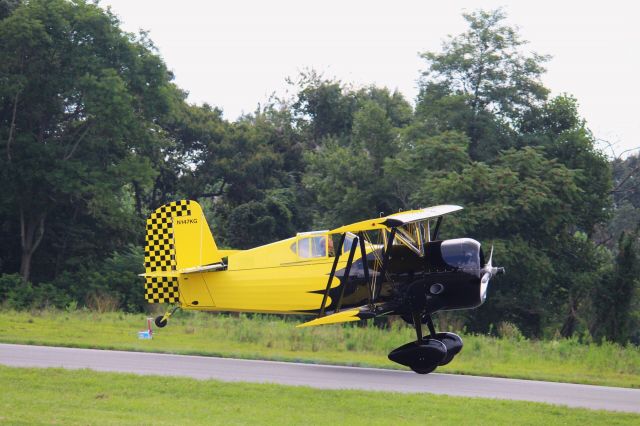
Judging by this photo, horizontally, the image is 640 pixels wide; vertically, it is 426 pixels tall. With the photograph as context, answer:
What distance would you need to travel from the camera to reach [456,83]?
1486 inches

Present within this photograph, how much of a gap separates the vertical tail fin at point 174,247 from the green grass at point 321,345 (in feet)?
4.76

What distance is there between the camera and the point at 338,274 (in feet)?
52.3

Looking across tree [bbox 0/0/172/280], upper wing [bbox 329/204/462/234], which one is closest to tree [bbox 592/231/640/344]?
upper wing [bbox 329/204/462/234]

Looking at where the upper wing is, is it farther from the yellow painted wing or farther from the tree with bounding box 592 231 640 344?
the tree with bounding box 592 231 640 344

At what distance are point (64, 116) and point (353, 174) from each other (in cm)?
1113

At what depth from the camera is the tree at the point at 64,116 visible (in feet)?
105

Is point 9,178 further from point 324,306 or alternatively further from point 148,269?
point 324,306

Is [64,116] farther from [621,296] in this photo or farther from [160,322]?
[621,296]

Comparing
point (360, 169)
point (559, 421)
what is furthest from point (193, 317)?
point (559, 421)

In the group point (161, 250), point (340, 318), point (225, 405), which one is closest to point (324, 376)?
point (340, 318)

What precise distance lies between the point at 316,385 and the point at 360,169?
2205cm

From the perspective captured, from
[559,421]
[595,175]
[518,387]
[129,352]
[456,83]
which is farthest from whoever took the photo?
[456,83]

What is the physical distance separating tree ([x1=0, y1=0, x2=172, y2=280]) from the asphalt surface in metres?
15.9

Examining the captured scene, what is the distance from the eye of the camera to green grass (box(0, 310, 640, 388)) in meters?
17.9
